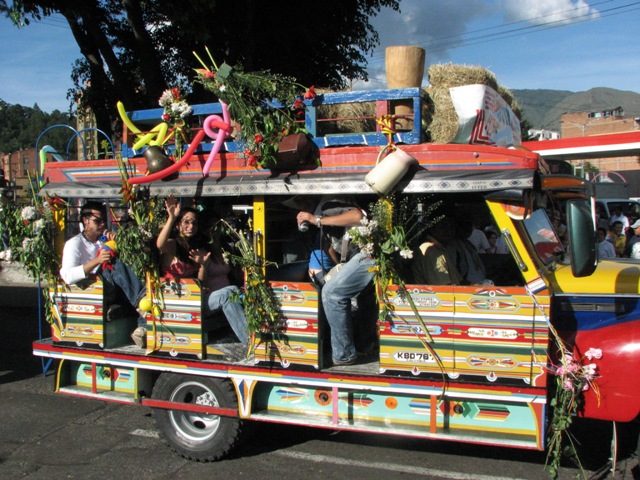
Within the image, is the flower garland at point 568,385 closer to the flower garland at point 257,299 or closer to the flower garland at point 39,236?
the flower garland at point 257,299

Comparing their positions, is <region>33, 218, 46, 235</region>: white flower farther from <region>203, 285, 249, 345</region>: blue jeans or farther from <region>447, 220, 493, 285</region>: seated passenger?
<region>447, 220, 493, 285</region>: seated passenger

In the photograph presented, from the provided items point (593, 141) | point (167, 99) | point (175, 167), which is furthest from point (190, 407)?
point (593, 141)

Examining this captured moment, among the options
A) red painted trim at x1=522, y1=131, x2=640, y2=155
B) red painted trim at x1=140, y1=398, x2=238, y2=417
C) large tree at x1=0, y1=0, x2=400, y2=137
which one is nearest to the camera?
red painted trim at x1=140, y1=398, x2=238, y2=417

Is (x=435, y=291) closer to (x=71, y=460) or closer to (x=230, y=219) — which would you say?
(x=230, y=219)

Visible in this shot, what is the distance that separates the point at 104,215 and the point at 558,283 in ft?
13.3

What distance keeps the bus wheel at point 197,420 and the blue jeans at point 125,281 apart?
2.37 feet

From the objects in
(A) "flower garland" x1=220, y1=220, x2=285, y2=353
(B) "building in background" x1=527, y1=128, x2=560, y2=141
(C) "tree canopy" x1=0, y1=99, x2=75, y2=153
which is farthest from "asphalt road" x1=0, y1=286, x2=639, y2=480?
(C) "tree canopy" x1=0, y1=99, x2=75, y2=153

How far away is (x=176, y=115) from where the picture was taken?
16.7ft

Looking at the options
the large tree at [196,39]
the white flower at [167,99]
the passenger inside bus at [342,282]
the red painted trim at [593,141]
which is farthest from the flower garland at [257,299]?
the red painted trim at [593,141]

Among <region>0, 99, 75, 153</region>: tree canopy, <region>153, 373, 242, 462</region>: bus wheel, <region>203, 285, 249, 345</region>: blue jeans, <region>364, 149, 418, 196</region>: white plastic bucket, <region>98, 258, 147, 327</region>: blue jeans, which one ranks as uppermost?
<region>0, 99, 75, 153</region>: tree canopy

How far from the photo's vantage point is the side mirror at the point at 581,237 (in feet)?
12.1

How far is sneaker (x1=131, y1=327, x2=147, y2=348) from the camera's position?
512cm

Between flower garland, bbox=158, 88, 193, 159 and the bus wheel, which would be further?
flower garland, bbox=158, 88, 193, 159

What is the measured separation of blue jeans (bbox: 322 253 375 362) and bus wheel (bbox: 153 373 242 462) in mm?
983
